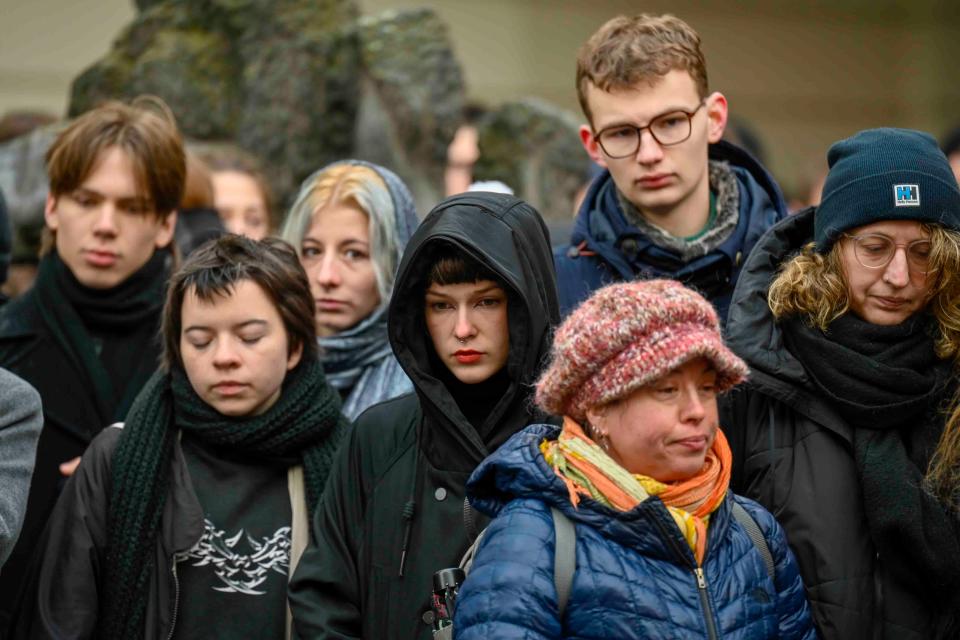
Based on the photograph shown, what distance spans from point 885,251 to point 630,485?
98 cm

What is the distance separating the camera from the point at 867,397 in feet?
10.9

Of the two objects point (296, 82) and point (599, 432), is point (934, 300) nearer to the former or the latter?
point (599, 432)

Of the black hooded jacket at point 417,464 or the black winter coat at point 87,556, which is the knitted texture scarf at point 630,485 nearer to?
the black hooded jacket at point 417,464

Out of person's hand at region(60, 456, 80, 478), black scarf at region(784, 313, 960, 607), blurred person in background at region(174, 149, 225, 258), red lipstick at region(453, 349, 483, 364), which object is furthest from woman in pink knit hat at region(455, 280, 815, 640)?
blurred person in background at region(174, 149, 225, 258)

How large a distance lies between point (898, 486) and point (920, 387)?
250 mm

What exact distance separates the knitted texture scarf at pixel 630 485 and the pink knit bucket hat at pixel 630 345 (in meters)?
0.10

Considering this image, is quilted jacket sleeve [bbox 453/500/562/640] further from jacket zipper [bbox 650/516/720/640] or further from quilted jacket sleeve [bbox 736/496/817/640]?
quilted jacket sleeve [bbox 736/496/817/640]

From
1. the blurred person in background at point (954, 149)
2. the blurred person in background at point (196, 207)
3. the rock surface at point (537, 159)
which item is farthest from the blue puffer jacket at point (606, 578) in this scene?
the rock surface at point (537, 159)

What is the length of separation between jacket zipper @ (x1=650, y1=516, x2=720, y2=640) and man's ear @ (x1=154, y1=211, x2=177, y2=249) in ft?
8.06

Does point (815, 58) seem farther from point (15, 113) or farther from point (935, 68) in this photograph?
point (15, 113)

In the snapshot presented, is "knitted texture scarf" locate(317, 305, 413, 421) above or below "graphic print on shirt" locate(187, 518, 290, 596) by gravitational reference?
above

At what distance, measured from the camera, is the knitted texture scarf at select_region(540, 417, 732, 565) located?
2926 millimetres

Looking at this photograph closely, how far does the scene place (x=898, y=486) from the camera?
325 cm

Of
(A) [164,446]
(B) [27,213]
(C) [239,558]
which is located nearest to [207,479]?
(A) [164,446]
